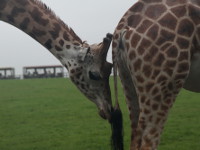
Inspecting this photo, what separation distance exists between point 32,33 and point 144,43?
2.33m

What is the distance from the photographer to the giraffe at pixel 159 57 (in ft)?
12.8

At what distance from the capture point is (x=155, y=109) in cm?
393

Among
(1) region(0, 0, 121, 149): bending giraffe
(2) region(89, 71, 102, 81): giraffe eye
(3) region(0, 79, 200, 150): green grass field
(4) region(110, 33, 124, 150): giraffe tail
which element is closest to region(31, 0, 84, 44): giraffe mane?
(1) region(0, 0, 121, 149): bending giraffe

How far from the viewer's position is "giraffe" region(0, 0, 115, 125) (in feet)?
17.8

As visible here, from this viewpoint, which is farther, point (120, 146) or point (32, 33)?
point (32, 33)

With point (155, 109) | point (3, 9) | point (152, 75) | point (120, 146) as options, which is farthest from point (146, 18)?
point (3, 9)

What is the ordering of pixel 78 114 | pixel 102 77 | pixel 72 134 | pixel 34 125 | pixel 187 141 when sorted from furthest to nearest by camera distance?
pixel 78 114 < pixel 34 125 < pixel 72 134 < pixel 187 141 < pixel 102 77

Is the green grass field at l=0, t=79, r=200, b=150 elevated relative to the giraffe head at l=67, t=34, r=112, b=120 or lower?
lower

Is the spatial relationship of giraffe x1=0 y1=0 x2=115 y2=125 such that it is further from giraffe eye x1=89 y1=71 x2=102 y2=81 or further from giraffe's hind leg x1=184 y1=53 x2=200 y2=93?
giraffe's hind leg x1=184 y1=53 x2=200 y2=93

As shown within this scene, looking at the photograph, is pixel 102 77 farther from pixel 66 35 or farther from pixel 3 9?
pixel 3 9

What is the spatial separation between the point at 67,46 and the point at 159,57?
6.71 ft

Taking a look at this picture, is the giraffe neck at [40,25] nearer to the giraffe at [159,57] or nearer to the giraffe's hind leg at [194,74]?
the giraffe at [159,57]

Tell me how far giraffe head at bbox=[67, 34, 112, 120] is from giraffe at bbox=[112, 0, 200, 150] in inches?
49.5

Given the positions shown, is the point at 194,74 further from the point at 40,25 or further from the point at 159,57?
the point at 40,25
